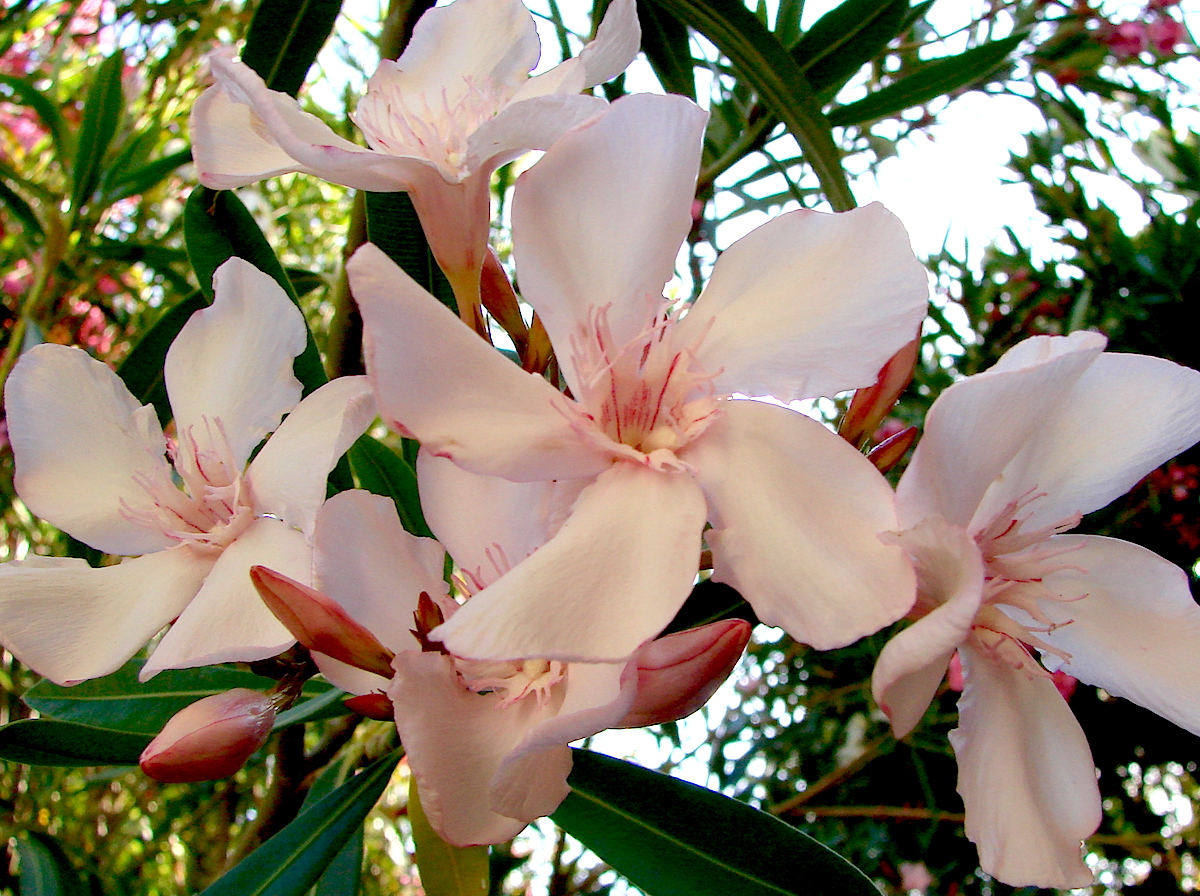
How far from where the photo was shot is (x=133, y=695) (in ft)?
2.18

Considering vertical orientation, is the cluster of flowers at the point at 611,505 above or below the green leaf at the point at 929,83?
below

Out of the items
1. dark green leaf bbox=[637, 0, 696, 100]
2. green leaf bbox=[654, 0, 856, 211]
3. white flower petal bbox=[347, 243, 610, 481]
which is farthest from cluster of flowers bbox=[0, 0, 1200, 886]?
dark green leaf bbox=[637, 0, 696, 100]

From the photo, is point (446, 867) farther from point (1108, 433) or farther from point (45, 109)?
point (45, 109)

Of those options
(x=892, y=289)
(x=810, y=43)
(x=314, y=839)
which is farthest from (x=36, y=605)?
(x=810, y=43)

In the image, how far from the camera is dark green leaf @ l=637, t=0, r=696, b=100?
2.78ft

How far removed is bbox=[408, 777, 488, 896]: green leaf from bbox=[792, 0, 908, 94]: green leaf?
2.36 feet

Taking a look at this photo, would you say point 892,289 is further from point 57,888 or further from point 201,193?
point 57,888

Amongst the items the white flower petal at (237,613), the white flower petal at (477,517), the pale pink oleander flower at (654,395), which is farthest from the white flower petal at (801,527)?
the white flower petal at (237,613)

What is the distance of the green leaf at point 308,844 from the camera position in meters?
0.55

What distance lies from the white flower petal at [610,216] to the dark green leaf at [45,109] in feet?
3.46

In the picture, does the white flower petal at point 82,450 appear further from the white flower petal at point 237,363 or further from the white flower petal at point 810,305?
the white flower petal at point 810,305

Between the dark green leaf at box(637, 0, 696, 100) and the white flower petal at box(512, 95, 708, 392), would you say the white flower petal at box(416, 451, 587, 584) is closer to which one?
the white flower petal at box(512, 95, 708, 392)

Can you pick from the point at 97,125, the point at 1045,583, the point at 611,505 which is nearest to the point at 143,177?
the point at 97,125

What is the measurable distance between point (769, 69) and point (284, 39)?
38 cm
